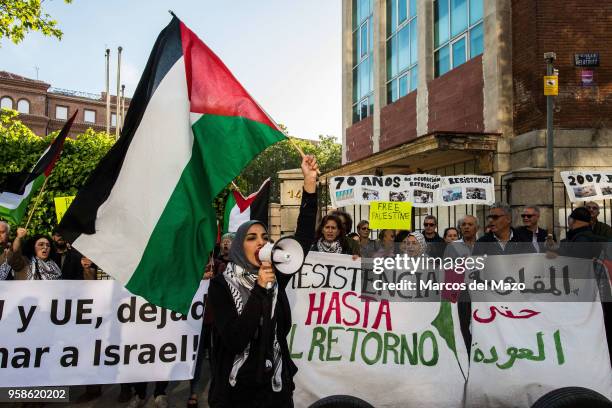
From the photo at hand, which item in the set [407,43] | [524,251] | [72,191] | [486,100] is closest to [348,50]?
[407,43]

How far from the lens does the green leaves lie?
54.6 ft

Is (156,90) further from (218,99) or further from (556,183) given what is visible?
(556,183)

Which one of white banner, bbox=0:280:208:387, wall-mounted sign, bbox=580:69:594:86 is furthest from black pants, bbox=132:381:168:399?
wall-mounted sign, bbox=580:69:594:86

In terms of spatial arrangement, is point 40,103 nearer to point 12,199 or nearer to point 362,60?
point 362,60

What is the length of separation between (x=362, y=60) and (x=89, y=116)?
5487cm

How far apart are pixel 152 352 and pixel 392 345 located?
2.22 meters

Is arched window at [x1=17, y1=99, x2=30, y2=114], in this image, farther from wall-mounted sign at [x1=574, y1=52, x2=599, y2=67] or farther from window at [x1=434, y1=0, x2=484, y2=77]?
wall-mounted sign at [x1=574, y1=52, x2=599, y2=67]

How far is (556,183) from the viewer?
41.9 feet

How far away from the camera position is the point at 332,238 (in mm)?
6578

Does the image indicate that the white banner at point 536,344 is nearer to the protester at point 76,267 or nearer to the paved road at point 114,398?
the paved road at point 114,398

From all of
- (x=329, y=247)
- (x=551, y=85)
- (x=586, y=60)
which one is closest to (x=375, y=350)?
(x=329, y=247)

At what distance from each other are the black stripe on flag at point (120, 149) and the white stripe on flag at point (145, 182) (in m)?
0.03

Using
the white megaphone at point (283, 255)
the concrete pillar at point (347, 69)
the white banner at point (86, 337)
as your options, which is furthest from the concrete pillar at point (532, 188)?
the concrete pillar at point (347, 69)

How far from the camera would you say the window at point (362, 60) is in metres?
22.2
